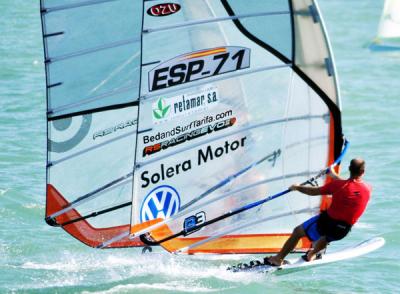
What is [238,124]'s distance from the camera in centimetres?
853

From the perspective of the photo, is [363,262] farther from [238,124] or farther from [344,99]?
[344,99]

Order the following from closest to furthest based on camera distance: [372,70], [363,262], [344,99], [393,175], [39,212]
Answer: [363,262] < [39,212] < [393,175] < [344,99] < [372,70]

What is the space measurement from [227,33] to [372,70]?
1496 centimetres

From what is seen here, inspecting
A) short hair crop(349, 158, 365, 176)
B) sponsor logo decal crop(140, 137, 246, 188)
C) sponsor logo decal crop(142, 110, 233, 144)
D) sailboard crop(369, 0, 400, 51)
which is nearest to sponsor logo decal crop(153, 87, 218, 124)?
sponsor logo decal crop(142, 110, 233, 144)

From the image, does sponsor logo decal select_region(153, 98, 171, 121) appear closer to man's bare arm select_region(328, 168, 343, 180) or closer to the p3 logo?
the p3 logo

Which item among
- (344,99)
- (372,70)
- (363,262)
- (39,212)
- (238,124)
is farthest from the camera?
(372,70)

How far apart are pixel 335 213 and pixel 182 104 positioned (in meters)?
1.61

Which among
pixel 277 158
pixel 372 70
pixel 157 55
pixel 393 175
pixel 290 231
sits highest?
pixel 157 55

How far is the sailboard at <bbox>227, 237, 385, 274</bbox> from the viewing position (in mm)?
8516

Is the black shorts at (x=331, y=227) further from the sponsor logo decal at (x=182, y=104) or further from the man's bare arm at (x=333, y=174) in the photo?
the sponsor logo decal at (x=182, y=104)

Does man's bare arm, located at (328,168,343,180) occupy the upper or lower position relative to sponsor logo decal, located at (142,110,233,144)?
lower

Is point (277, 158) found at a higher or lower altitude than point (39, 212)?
higher

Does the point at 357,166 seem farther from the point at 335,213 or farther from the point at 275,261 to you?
the point at 275,261

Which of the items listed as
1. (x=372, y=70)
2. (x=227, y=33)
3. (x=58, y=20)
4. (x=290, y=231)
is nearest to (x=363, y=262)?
(x=290, y=231)
